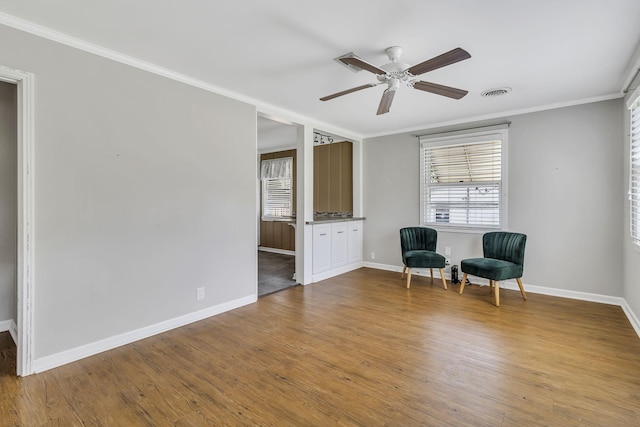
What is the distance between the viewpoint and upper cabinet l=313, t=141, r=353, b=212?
5957mm

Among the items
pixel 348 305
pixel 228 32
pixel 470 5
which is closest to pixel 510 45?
pixel 470 5

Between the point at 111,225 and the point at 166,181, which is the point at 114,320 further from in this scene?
the point at 166,181

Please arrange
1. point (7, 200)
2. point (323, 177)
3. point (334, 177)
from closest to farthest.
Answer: point (7, 200) → point (334, 177) → point (323, 177)

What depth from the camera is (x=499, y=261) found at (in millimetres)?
4016

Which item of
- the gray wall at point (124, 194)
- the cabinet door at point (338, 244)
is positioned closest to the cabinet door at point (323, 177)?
the cabinet door at point (338, 244)

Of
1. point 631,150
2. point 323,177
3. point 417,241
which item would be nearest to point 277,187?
point 323,177

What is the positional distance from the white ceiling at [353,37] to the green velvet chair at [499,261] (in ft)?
6.03

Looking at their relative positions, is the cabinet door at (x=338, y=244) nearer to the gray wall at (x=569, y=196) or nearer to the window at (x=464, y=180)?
the window at (x=464, y=180)

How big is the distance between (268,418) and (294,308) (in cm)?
185

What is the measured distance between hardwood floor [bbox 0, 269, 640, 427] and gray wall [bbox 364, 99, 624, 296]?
0.71 meters

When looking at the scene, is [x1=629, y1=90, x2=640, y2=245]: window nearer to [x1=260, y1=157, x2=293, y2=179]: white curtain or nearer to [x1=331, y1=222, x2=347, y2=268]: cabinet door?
[x1=331, y1=222, x2=347, y2=268]: cabinet door

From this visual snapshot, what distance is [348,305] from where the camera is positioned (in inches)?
149

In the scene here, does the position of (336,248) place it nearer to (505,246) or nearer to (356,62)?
(505,246)

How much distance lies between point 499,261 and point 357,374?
276 cm
